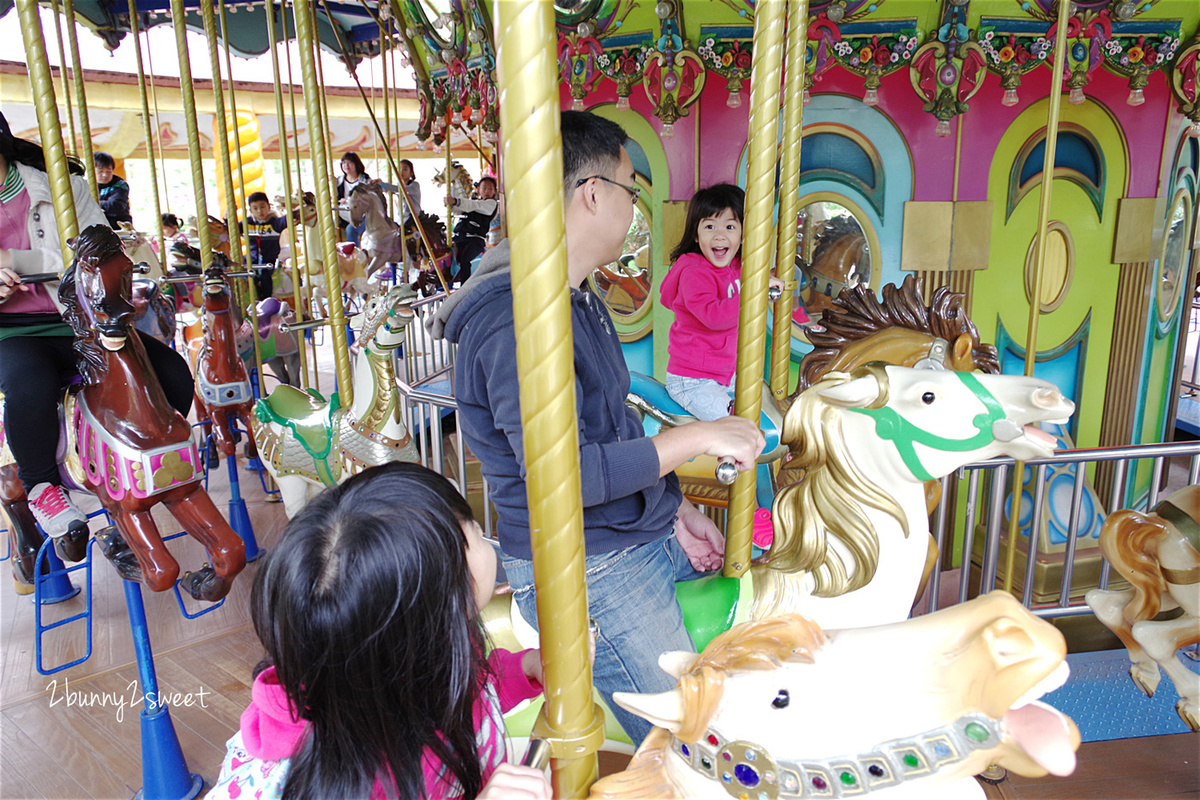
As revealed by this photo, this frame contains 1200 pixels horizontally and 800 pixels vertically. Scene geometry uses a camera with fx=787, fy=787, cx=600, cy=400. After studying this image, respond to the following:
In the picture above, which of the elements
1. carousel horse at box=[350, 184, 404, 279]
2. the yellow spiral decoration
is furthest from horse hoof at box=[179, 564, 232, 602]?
the yellow spiral decoration

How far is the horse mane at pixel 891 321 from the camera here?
188 centimetres

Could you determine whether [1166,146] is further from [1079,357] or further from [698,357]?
[698,357]

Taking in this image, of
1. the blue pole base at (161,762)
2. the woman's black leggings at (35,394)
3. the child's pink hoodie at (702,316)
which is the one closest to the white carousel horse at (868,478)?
the child's pink hoodie at (702,316)

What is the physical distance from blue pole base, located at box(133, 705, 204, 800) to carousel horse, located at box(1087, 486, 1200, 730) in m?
2.46

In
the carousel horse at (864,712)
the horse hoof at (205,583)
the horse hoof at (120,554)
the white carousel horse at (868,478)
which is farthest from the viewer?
the horse hoof at (205,583)

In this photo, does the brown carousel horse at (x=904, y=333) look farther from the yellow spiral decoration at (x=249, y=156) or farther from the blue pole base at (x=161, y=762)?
the yellow spiral decoration at (x=249, y=156)

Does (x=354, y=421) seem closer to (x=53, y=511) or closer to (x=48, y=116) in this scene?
(x=53, y=511)

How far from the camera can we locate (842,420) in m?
1.42

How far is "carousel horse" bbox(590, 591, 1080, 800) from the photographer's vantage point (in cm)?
72

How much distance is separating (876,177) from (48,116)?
2.78 metres

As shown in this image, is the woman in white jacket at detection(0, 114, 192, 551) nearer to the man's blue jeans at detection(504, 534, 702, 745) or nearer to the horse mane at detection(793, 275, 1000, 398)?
the man's blue jeans at detection(504, 534, 702, 745)

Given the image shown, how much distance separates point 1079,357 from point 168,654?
3915 mm

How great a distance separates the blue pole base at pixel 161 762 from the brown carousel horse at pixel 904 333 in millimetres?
1725

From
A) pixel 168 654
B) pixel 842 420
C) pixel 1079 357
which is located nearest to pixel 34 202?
pixel 168 654
